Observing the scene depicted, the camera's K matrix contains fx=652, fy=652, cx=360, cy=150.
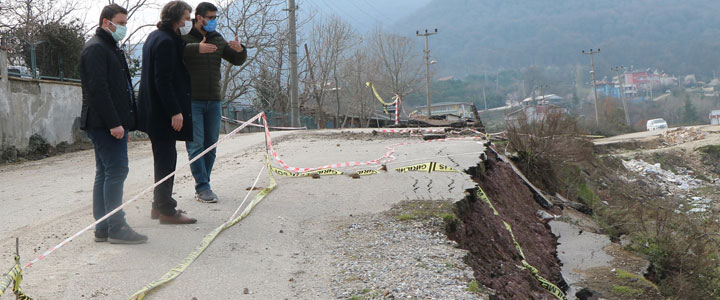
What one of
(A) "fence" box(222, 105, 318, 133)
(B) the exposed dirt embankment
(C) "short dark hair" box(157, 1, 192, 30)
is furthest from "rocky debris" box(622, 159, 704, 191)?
(C) "short dark hair" box(157, 1, 192, 30)

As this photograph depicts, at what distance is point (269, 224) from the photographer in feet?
20.3

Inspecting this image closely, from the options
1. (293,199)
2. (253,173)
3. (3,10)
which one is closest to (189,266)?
(293,199)

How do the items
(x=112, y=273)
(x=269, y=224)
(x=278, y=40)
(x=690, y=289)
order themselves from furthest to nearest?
(x=278, y=40)
(x=690, y=289)
(x=269, y=224)
(x=112, y=273)

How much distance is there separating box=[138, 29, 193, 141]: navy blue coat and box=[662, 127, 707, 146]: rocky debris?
35.6m

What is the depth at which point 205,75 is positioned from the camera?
6.73m

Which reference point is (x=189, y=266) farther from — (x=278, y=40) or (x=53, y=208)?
(x=278, y=40)

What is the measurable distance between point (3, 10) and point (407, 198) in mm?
23080

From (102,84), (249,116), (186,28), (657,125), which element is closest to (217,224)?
(102,84)

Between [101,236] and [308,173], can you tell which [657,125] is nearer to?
[308,173]

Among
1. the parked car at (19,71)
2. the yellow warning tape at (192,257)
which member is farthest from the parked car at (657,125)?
the yellow warning tape at (192,257)

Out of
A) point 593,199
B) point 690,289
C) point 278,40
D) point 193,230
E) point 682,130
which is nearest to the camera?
point 193,230

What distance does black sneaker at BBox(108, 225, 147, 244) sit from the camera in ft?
17.1

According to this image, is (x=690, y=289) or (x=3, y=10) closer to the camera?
(x=690, y=289)

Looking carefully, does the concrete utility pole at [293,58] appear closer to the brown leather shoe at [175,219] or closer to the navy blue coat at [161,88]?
the navy blue coat at [161,88]
